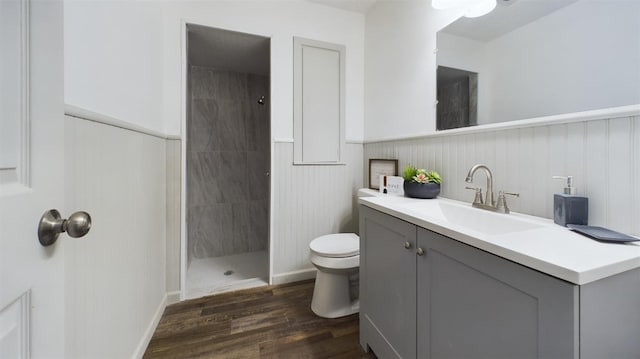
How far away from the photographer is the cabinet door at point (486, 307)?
1.65ft

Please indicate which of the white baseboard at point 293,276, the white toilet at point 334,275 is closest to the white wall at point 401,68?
the white toilet at point 334,275

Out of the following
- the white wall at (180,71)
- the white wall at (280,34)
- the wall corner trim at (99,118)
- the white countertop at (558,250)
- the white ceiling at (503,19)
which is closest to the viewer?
the white countertop at (558,250)

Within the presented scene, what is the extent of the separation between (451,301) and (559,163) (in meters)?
0.69

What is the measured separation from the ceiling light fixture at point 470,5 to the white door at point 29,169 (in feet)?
5.07

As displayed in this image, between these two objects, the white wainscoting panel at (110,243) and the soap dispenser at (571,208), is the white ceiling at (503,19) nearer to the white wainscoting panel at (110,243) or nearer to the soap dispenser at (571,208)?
the soap dispenser at (571,208)

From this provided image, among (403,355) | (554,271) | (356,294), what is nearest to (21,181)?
(554,271)

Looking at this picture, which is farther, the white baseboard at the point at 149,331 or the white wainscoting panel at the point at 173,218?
the white wainscoting panel at the point at 173,218

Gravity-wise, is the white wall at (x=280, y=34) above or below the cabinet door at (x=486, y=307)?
above

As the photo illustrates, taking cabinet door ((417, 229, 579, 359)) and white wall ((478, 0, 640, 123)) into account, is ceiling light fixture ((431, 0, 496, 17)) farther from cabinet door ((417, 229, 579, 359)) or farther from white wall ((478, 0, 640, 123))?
cabinet door ((417, 229, 579, 359))

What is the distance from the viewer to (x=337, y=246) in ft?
5.25

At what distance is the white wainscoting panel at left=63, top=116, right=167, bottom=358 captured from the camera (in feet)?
2.43

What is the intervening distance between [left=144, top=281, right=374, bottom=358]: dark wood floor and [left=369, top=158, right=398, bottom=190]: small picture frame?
3.39 feet

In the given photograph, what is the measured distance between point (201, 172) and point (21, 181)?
7.65 feet

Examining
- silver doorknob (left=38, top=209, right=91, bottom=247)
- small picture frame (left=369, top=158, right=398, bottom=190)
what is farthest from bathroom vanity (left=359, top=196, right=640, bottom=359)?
silver doorknob (left=38, top=209, right=91, bottom=247)
